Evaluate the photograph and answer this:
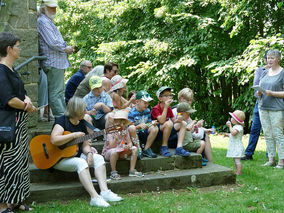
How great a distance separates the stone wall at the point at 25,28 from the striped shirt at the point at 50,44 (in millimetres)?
362

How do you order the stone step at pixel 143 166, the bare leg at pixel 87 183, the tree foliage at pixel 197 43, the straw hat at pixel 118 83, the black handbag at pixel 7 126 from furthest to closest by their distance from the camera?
the tree foliage at pixel 197 43 → the straw hat at pixel 118 83 → the stone step at pixel 143 166 → the bare leg at pixel 87 183 → the black handbag at pixel 7 126

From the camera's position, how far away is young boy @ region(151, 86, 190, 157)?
5562 mm

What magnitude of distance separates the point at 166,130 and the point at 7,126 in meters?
2.46

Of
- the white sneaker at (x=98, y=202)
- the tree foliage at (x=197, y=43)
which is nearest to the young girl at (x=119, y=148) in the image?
the white sneaker at (x=98, y=202)

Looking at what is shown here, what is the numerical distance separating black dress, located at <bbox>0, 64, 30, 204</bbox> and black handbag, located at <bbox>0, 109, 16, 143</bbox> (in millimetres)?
77

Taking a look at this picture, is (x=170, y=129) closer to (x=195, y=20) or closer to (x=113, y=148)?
(x=113, y=148)

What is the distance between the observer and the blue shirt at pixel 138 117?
5.53m

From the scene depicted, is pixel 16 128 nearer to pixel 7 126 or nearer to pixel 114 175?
pixel 7 126

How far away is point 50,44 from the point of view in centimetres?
586

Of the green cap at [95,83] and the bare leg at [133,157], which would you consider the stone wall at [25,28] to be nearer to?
the green cap at [95,83]

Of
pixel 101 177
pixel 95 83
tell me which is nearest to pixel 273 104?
pixel 95 83

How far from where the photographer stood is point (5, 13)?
513cm

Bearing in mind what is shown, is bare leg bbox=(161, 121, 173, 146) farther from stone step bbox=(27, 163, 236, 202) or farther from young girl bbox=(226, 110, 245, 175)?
young girl bbox=(226, 110, 245, 175)

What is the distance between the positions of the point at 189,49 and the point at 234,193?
6683 millimetres
